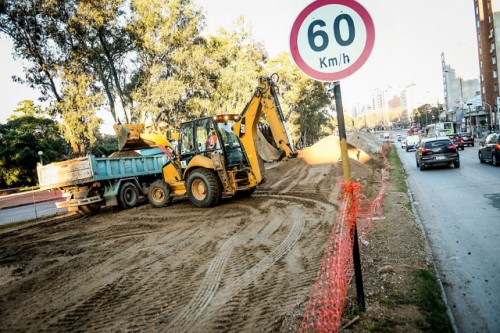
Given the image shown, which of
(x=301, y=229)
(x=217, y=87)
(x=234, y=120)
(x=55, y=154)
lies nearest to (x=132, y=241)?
(x=301, y=229)

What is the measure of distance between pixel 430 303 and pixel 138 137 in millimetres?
12613

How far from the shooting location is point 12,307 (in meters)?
4.79

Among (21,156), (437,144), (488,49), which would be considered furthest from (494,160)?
(488,49)

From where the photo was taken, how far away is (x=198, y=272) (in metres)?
5.39

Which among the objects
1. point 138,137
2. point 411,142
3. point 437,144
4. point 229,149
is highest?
point 138,137

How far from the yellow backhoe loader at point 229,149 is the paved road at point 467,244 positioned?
14.8 feet

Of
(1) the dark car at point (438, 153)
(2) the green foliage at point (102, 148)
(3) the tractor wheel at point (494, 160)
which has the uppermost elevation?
(2) the green foliage at point (102, 148)

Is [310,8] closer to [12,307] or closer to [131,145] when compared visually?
[12,307]

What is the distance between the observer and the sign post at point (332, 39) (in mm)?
3100

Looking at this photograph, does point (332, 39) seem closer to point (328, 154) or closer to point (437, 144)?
point (437, 144)

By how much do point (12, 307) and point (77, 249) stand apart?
291cm

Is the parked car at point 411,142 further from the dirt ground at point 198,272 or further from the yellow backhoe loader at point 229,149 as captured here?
the yellow backhoe loader at point 229,149

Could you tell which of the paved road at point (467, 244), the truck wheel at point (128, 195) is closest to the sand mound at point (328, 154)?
the paved road at point (467, 244)

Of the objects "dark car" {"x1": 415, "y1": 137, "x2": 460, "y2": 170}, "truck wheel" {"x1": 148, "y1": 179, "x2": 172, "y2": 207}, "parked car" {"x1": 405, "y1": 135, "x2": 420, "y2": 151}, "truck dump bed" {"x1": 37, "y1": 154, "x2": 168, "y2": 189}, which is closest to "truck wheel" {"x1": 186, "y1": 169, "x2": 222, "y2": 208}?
"truck wheel" {"x1": 148, "y1": 179, "x2": 172, "y2": 207}
